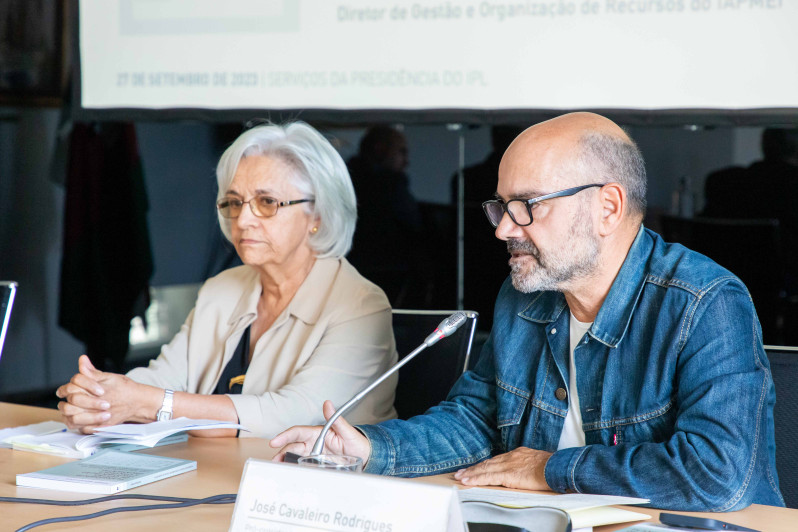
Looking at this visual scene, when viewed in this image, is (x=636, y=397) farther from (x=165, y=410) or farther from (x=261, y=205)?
(x=261, y=205)

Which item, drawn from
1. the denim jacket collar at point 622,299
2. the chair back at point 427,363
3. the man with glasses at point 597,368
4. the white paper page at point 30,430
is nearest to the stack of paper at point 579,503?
the man with glasses at point 597,368

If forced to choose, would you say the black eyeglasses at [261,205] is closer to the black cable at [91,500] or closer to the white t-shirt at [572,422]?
the white t-shirt at [572,422]

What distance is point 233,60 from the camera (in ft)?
10.8

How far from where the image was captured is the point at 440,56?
302cm

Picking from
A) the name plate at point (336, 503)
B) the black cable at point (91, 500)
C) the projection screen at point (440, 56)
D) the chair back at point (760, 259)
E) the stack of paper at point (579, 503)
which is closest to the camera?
the name plate at point (336, 503)

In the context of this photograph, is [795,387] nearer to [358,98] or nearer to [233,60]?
[358,98]

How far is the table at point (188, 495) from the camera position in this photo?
4.03 feet

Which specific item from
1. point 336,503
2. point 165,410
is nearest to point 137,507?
point 336,503

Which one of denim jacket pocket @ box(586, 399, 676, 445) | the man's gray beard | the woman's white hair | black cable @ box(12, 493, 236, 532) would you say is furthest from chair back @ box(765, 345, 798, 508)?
the woman's white hair

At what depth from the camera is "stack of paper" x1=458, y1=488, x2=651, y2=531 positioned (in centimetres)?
118

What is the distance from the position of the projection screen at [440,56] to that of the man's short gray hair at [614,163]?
1249mm

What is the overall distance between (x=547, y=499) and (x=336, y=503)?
426mm

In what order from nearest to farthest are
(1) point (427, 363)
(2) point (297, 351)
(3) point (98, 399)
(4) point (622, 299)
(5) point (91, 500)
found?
(5) point (91, 500) < (4) point (622, 299) < (3) point (98, 399) < (1) point (427, 363) < (2) point (297, 351)

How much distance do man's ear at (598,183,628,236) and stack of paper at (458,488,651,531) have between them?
52cm
